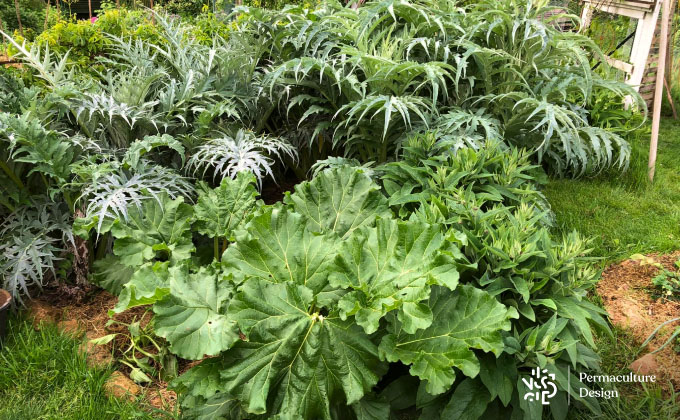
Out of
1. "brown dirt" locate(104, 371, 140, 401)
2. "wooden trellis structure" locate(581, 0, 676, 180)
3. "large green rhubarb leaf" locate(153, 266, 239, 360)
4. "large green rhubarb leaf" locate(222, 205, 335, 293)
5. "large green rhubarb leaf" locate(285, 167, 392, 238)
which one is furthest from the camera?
"wooden trellis structure" locate(581, 0, 676, 180)

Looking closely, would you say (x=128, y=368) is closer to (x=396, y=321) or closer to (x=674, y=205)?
(x=396, y=321)

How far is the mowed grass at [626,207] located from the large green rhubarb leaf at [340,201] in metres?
1.28

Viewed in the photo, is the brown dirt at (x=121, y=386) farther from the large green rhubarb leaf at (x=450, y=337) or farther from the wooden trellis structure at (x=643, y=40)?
the wooden trellis structure at (x=643, y=40)

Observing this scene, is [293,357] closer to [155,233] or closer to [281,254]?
[281,254]

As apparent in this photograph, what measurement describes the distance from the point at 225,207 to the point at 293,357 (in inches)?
36.0

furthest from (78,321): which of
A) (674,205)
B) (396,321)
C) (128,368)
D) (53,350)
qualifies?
(674,205)

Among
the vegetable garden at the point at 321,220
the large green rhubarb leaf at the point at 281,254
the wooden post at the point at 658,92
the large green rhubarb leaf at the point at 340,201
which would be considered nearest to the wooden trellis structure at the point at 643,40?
the wooden post at the point at 658,92

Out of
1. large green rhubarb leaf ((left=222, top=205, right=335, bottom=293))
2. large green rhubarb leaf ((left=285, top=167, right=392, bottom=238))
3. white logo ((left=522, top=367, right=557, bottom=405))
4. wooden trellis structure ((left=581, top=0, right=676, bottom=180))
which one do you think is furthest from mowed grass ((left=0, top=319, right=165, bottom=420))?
wooden trellis structure ((left=581, top=0, right=676, bottom=180))

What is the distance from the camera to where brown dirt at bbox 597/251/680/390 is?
1.99 metres

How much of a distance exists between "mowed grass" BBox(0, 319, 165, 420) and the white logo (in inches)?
52.6

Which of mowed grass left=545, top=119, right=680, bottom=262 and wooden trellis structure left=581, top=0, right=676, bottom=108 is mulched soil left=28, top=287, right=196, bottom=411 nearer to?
mowed grass left=545, top=119, right=680, bottom=262

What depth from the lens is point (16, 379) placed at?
2078mm

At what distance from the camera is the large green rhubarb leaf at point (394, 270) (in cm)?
156

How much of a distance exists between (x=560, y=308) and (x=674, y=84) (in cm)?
498
